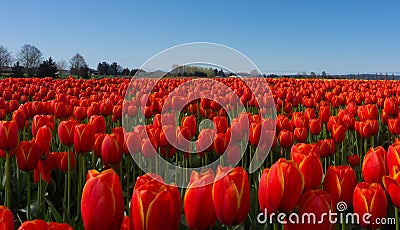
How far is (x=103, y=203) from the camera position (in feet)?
3.89

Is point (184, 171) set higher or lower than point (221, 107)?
lower

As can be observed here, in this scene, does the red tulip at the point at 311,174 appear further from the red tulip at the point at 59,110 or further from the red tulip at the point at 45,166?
the red tulip at the point at 59,110

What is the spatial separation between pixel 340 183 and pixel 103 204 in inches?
41.2

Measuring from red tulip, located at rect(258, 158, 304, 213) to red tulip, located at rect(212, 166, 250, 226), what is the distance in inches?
3.6

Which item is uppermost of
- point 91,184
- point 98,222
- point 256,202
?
point 91,184

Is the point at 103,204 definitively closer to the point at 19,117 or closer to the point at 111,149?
the point at 111,149

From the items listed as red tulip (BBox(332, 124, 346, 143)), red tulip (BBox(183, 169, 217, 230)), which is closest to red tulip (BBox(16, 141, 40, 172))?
red tulip (BBox(183, 169, 217, 230))

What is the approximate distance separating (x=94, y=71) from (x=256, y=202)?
45.8 metres

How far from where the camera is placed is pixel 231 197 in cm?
139

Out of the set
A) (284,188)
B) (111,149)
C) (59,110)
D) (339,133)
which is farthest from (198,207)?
(59,110)

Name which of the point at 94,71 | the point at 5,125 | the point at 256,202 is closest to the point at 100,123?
the point at 5,125

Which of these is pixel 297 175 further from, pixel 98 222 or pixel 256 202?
pixel 256 202

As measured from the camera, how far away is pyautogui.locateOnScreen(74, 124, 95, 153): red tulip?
277 centimetres

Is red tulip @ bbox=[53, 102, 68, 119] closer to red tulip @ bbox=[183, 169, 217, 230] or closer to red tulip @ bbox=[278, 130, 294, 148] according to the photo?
red tulip @ bbox=[278, 130, 294, 148]
